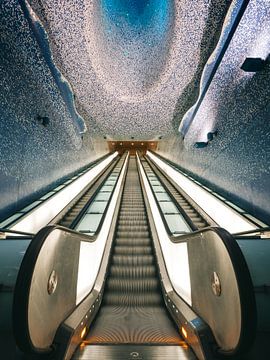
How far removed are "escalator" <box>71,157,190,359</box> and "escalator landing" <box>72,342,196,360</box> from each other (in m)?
0.04

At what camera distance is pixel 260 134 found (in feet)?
11.8

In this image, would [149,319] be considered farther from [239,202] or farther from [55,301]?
[239,202]

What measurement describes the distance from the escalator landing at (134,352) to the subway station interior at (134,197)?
0.01 metres

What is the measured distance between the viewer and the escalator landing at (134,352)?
1.80m

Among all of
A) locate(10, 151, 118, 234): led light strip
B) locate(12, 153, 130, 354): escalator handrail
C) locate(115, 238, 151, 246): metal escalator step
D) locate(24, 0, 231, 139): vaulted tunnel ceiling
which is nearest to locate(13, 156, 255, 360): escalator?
locate(12, 153, 130, 354): escalator handrail

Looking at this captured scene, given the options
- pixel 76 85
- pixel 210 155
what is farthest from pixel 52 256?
pixel 76 85

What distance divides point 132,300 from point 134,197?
387cm

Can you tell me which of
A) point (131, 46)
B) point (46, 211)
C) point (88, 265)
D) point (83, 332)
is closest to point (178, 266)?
point (88, 265)

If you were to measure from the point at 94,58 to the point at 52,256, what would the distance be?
5.46m

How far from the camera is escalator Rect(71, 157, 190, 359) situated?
84.3 inches

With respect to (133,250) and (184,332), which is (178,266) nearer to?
(184,332)

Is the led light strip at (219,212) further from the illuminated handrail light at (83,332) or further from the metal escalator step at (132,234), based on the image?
the illuminated handrail light at (83,332)

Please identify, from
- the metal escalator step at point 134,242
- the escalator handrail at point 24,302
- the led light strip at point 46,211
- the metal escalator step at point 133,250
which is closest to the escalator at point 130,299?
the escalator handrail at point 24,302

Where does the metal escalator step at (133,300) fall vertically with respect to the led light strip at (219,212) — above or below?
below
